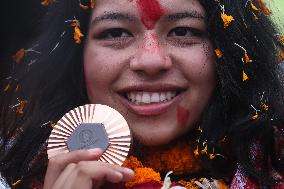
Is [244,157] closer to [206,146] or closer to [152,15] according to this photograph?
[206,146]

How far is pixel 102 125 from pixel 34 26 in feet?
2.20

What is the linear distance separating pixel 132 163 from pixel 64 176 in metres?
0.38

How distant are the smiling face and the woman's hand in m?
0.34

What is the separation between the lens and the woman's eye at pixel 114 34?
2.14m

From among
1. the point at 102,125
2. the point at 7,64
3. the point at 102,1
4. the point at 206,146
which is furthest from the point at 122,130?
the point at 7,64

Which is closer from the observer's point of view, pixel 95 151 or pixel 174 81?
pixel 95 151

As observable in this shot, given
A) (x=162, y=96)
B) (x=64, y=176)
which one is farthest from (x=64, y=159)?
(x=162, y=96)

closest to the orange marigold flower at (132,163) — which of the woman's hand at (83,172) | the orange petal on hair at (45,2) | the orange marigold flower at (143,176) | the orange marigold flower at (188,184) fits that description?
the orange marigold flower at (143,176)

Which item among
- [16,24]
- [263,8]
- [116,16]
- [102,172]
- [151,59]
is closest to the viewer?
[102,172]

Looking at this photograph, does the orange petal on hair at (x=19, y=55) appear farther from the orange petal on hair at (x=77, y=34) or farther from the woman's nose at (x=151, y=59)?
the woman's nose at (x=151, y=59)

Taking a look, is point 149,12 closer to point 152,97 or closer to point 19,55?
point 152,97

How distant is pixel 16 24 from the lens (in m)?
2.25

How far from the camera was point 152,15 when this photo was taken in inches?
82.0

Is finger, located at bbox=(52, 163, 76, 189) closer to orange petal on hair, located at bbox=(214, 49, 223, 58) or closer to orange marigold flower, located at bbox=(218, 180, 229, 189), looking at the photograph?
orange marigold flower, located at bbox=(218, 180, 229, 189)
